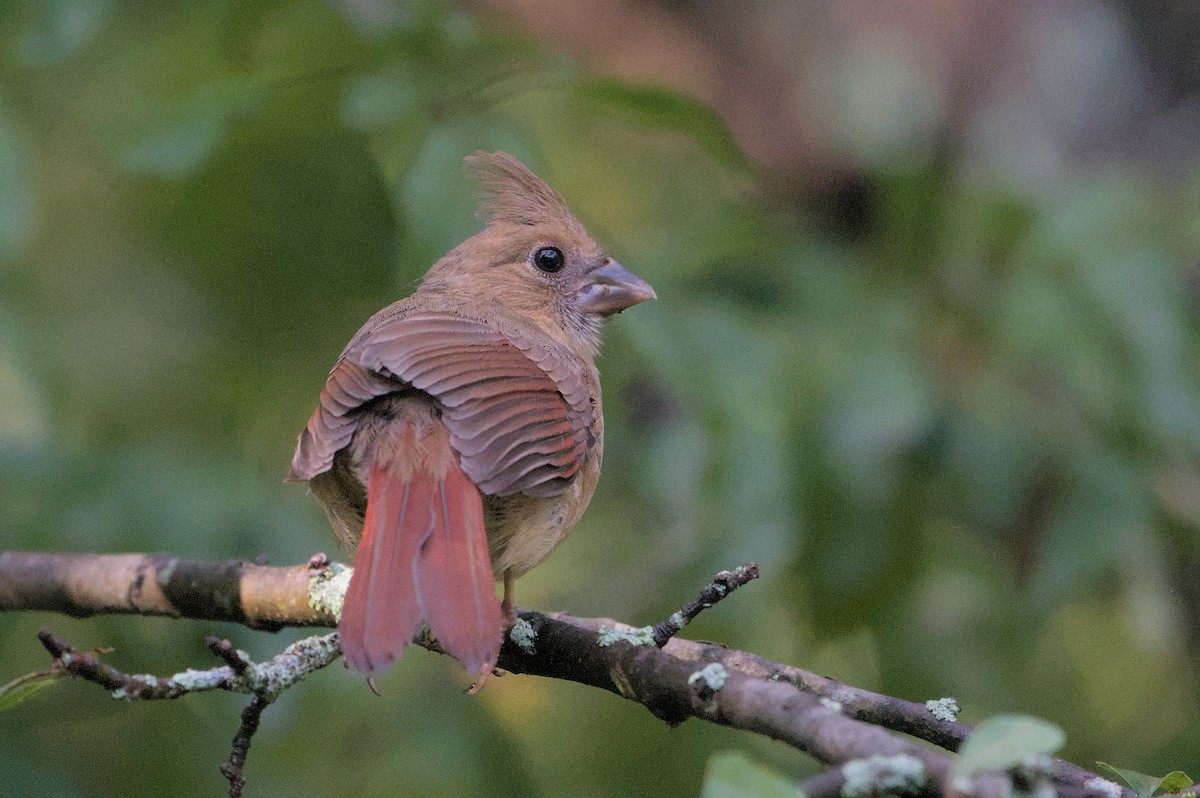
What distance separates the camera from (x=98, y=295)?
4.78 meters

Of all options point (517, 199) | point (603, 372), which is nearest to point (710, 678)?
point (603, 372)

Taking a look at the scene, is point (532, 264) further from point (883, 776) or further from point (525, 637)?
point (883, 776)

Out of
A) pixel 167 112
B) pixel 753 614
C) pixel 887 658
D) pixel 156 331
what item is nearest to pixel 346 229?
pixel 167 112

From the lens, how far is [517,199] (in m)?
4.15

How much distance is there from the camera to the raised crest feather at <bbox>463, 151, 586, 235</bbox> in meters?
4.01

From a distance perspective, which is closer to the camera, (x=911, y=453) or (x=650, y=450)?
(x=911, y=453)

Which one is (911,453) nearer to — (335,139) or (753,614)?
Answer: (753,614)

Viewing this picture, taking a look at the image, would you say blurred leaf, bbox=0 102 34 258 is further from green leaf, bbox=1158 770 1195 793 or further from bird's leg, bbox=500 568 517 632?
green leaf, bbox=1158 770 1195 793

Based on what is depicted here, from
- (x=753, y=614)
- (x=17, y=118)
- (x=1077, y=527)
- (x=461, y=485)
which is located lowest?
(x=461, y=485)

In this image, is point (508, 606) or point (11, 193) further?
point (11, 193)

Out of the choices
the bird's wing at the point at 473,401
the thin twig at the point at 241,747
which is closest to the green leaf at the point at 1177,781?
the bird's wing at the point at 473,401

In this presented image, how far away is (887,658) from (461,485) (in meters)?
1.83

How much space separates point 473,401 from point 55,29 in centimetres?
148

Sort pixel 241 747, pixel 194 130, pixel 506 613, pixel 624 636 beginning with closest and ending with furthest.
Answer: pixel 241 747
pixel 624 636
pixel 506 613
pixel 194 130
